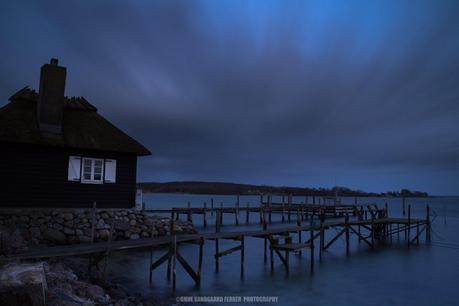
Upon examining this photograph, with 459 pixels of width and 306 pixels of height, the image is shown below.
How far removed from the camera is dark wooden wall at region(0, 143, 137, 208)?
56.1 feet

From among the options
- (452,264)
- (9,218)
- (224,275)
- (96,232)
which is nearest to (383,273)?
(452,264)

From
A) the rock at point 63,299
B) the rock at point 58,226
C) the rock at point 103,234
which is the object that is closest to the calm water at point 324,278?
the rock at point 103,234

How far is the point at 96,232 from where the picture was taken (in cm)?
1877

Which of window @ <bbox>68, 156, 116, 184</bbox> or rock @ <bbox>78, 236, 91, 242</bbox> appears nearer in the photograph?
rock @ <bbox>78, 236, 91, 242</bbox>

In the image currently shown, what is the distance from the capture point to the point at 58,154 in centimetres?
1828

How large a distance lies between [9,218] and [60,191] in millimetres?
2430

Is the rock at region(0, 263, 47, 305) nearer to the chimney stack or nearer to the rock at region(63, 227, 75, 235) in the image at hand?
the rock at region(63, 227, 75, 235)

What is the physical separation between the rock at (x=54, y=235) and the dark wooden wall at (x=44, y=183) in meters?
1.35

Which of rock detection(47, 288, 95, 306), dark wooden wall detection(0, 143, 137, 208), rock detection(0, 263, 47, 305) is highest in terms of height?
dark wooden wall detection(0, 143, 137, 208)

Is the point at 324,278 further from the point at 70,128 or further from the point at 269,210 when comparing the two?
the point at 269,210

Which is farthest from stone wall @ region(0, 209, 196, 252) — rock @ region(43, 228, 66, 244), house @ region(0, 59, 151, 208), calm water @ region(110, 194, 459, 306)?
calm water @ region(110, 194, 459, 306)

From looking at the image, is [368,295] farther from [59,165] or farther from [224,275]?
[59,165]

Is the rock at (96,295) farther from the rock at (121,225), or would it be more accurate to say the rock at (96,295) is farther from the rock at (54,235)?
the rock at (121,225)

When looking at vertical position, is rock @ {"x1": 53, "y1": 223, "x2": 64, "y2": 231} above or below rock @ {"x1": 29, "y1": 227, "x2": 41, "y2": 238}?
above
